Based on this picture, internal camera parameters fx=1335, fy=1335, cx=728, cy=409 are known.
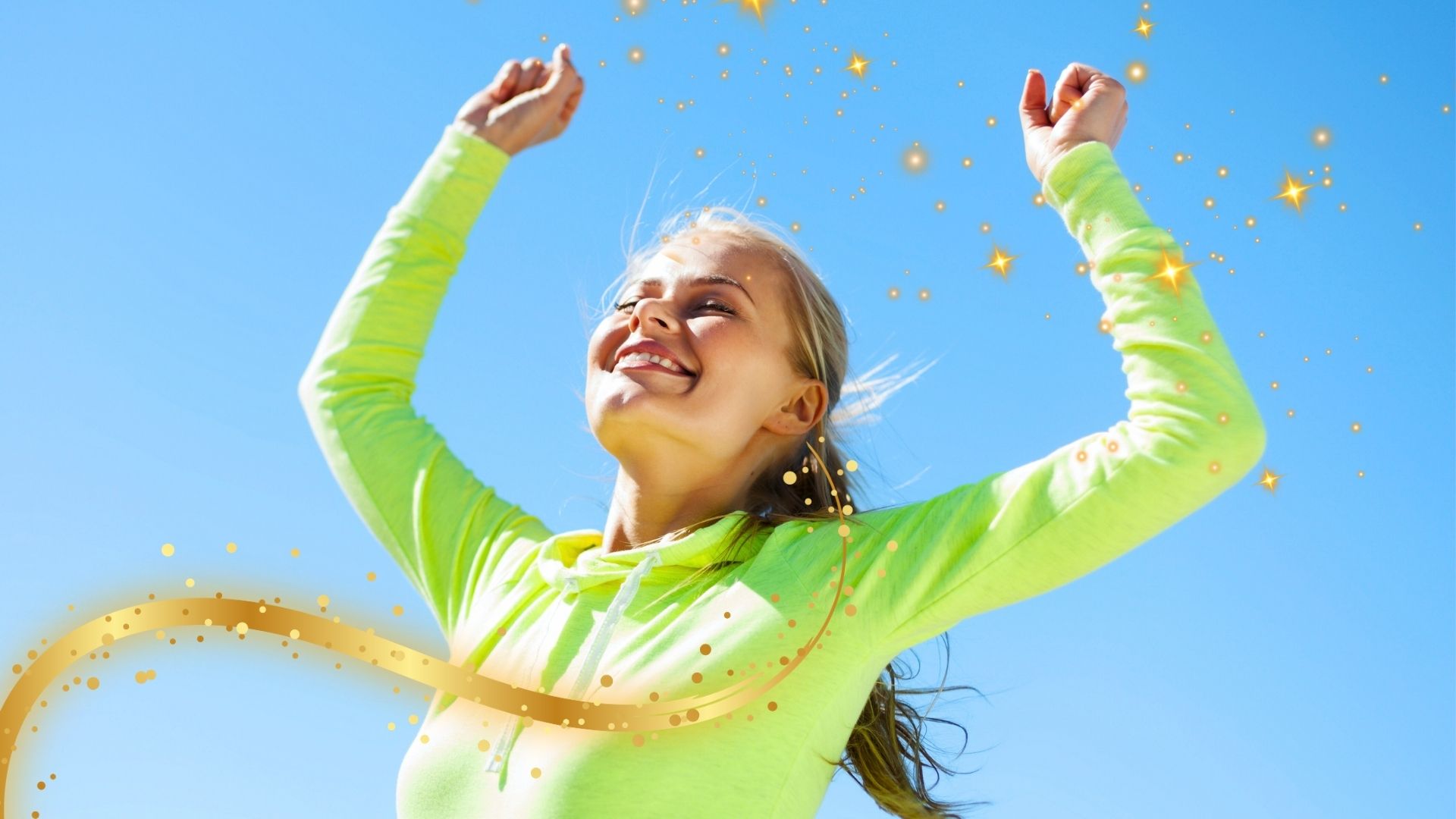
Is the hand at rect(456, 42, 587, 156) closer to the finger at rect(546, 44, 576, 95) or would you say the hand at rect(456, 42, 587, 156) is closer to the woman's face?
the finger at rect(546, 44, 576, 95)

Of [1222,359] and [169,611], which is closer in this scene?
[1222,359]

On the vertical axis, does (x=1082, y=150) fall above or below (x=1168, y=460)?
above

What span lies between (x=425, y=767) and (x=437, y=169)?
1.15 metres

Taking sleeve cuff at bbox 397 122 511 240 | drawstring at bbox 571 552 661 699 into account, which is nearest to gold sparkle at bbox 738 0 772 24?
sleeve cuff at bbox 397 122 511 240

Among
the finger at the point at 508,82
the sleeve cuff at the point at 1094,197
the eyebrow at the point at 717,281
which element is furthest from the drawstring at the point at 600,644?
the finger at the point at 508,82

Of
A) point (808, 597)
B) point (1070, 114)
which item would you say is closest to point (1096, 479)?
point (808, 597)

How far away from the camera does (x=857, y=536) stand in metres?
2.01

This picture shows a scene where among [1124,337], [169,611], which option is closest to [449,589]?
[169,611]

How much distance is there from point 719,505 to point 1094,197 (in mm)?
777

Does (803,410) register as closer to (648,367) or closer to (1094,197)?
(648,367)

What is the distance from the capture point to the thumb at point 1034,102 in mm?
2090

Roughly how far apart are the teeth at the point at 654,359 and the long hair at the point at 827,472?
250 mm

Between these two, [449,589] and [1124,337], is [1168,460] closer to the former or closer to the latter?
[1124,337]

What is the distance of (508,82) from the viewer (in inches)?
101
